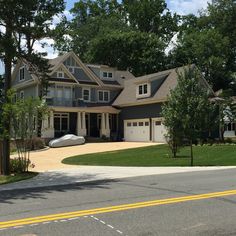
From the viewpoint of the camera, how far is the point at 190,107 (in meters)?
23.2

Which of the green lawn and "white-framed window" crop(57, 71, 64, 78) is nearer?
the green lawn

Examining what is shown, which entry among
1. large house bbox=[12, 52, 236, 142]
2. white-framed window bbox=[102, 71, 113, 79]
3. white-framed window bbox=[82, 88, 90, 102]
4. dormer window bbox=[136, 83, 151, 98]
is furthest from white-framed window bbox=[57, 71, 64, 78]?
dormer window bbox=[136, 83, 151, 98]

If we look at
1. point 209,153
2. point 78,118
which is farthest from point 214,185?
point 78,118

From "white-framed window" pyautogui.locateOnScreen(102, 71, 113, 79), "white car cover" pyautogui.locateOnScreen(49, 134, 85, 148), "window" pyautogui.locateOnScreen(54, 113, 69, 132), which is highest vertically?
"white-framed window" pyautogui.locateOnScreen(102, 71, 113, 79)

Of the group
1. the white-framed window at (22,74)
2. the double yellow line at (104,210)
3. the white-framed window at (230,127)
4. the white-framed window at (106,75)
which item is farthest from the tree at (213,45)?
the double yellow line at (104,210)

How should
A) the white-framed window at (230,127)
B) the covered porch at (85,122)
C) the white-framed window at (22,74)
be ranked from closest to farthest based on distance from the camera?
1. the white-framed window at (230,127)
2. the covered porch at (85,122)
3. the white-framed window at (22,74)

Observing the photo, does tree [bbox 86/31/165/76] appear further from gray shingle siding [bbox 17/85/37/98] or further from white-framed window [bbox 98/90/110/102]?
gray shingle siding [bbox 17/85/37/98]

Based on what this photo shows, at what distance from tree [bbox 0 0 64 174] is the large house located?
24252 millimetres

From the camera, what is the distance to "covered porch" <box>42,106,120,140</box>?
46384 mm

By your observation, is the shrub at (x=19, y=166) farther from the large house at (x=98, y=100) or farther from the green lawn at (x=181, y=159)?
the large house at (x=98, y=100)

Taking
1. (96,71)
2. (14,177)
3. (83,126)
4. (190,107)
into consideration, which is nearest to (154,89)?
(83,126)

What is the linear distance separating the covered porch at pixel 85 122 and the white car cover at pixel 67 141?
3.03 meters

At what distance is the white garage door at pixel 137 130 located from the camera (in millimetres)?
45550

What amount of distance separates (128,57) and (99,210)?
57.0 metres
